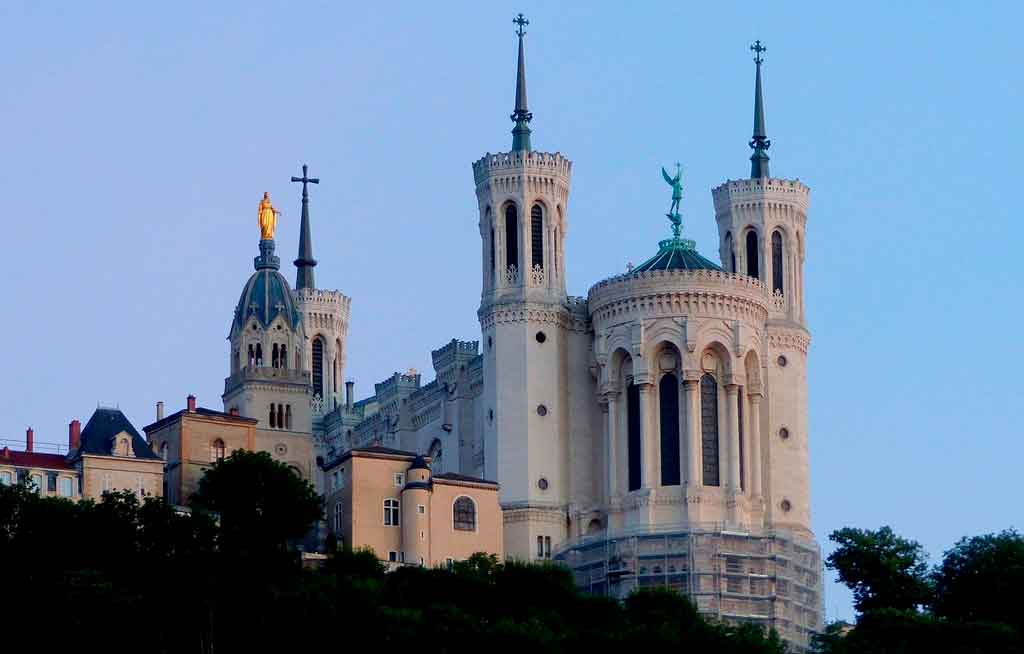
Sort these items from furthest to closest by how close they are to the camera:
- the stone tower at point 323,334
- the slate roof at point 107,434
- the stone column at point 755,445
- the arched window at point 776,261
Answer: the stone tower at point 323,334 < the arched window at point 776,261 < the stone column at point 755,445 < the slate roof at point 107,434

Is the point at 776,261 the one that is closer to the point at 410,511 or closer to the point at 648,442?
the point at 648,442

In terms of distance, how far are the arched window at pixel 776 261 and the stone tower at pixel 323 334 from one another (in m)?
34.5

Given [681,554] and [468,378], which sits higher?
[468,378]

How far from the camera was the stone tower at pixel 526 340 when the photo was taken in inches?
5389

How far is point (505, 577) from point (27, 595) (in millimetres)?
21856

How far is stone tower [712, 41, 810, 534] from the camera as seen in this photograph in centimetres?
14025

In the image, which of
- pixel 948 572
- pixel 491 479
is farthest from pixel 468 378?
pixel 948 572

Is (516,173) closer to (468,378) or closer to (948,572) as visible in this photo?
(468,378)

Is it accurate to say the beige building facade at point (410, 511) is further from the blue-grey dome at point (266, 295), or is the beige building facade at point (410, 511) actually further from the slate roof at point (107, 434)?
the blue-grey dome at point (266, 295)

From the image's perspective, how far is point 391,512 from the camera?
132500 mm

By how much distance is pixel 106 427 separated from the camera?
13200cm

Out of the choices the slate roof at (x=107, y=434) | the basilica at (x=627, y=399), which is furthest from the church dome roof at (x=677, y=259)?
the slate roof at (x=107, y=434)

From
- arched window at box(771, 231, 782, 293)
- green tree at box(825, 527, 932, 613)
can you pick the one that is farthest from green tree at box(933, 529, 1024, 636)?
arched window at box(771, 231, 782, 293)

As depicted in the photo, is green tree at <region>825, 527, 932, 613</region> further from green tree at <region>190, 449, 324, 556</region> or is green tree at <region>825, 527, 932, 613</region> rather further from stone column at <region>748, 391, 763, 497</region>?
green tree at <region>190, 449, 324, 556</region>
